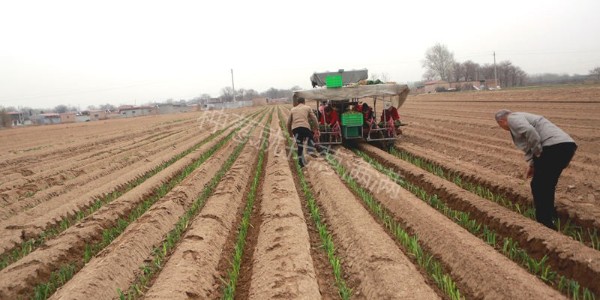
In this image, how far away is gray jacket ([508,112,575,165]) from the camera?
4305 mm

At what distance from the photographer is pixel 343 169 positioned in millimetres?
8539

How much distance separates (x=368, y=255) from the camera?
3.97 m

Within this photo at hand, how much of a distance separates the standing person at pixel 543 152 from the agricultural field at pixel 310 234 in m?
0.31

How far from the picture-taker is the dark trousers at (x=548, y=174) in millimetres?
4262

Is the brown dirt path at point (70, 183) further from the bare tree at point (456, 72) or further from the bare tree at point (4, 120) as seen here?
the bare tree at point (456, 72)

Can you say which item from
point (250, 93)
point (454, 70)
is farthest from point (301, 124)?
point (250, 93)

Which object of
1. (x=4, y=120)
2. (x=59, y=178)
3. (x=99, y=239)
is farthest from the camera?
(x=4, y=120)

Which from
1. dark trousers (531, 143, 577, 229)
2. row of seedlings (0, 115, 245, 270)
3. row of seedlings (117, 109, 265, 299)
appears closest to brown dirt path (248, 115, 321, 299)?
row of seedlings (117, 109, 265, 299)

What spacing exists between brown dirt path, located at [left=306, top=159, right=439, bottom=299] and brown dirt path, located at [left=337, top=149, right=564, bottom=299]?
1.28ft

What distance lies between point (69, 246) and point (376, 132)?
879 cm

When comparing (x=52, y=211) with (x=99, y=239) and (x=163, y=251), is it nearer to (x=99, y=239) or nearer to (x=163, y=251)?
(x=99, y=239)

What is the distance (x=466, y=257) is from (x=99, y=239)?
449 centimetres

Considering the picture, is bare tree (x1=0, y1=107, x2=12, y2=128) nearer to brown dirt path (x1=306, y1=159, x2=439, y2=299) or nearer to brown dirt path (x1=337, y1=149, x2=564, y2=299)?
brown dirt path (x1=306, y1=159, x2=439, y2=299)

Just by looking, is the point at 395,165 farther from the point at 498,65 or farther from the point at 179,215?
the point at 498,65
